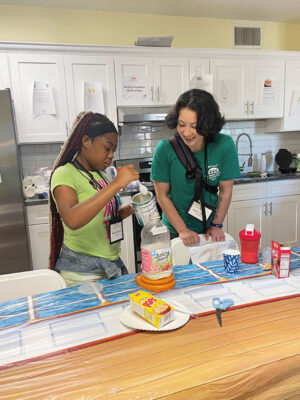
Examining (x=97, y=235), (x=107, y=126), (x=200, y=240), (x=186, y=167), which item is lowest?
(x=200, y=240)

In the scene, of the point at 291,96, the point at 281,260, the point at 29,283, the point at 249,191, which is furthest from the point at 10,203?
the point at 291,96

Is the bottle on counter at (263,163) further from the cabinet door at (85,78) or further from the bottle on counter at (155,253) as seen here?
the bottle on counter at (155,253)

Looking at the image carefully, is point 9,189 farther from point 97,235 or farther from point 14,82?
point 97,235

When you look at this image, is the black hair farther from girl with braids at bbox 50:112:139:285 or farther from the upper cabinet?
the upper cabinet

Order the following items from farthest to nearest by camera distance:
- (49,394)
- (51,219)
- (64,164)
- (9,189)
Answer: (9,189) < (51,219) < (64,164) < (49,394)

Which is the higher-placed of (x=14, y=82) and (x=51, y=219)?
(x=14, y=82)

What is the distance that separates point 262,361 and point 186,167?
3.71 ft

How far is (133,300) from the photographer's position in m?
0.99

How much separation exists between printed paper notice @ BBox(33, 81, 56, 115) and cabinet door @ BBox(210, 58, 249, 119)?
5.48 feet

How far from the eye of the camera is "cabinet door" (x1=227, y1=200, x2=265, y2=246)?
336cm

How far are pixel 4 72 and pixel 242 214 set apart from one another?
2.66m

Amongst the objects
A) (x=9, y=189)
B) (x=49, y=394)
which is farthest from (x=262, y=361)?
(x=9, y=189)

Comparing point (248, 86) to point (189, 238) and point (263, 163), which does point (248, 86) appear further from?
point (189, 238)

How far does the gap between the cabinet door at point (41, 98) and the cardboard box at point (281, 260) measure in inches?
93.2
